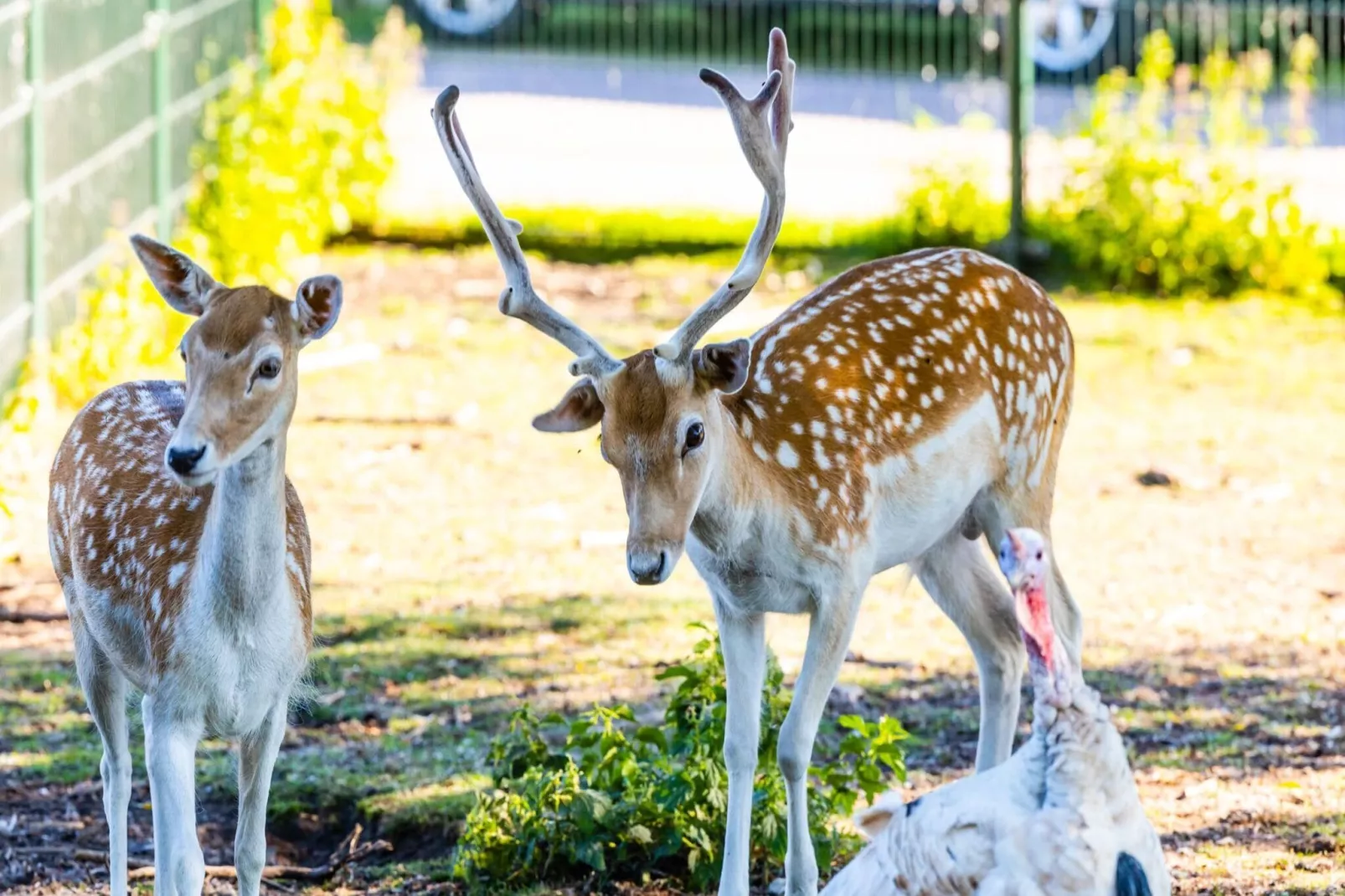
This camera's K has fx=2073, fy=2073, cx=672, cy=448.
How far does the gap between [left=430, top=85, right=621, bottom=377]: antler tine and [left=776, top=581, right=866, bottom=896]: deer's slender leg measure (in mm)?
928

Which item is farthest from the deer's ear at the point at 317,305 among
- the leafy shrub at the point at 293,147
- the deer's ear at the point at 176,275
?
the leafy shrub at the point at 293,147

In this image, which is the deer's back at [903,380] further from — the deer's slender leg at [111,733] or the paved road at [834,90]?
the paved road at [834,90]

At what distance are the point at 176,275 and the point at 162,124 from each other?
24.1ft

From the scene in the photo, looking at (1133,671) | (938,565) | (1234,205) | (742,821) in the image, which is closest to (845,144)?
(1234,205)

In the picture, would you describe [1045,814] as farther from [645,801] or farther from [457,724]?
[457,724]

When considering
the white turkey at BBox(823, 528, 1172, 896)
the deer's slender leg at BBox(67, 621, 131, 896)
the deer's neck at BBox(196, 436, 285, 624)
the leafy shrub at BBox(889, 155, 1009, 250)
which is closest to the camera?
the white turkey at BBox(823, 528, 1172, 896)

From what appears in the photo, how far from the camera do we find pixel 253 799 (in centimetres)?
531

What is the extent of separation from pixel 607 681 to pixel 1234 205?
6.90 m

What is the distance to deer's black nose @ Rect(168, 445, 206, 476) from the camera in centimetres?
460

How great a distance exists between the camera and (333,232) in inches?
567

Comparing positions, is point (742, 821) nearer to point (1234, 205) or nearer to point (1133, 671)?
point (1133, 671)

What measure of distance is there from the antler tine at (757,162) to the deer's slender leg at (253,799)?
1400 millimetres

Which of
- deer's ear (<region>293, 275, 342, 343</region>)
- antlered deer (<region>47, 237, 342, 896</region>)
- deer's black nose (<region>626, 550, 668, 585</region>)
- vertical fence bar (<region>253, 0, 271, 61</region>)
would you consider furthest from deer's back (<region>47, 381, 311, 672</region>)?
vertical fence bar (<region>253, 0, 271, 61</region>)

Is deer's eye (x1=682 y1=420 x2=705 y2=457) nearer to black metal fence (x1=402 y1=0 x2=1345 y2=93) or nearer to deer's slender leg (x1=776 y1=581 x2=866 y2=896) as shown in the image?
deer's slender leg (x1=776 y1=581 x2=866 y2=896)
